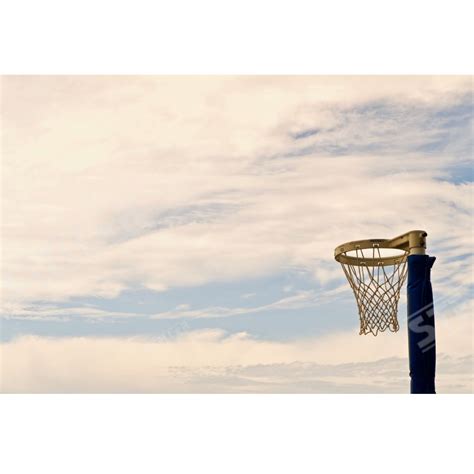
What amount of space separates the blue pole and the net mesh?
1214 mm

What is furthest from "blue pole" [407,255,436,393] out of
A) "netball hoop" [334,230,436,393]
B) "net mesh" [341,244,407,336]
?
"net mesh" [341,244,407,336]

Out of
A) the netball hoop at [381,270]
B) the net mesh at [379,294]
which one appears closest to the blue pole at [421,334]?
the netball hoop at [381,270]

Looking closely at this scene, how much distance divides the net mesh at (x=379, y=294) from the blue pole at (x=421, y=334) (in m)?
1.21

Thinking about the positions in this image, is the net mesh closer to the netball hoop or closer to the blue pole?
the netball hoop

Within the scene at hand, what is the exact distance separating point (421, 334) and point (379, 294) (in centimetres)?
139

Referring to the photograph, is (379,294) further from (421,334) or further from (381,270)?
(421,334)

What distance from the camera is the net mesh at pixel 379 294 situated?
9086 mm

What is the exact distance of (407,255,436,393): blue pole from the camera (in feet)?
25.4

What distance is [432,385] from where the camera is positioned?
7730 millimetres
